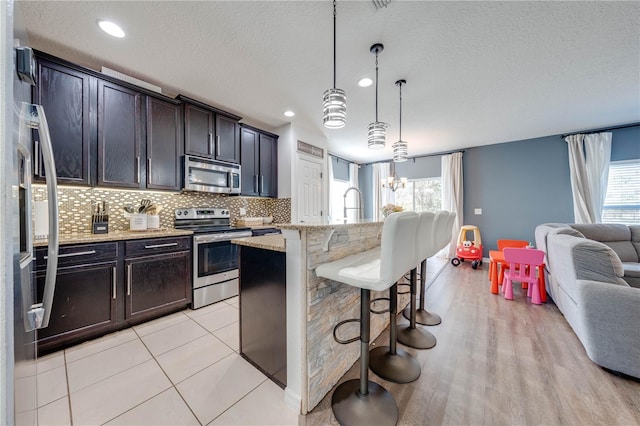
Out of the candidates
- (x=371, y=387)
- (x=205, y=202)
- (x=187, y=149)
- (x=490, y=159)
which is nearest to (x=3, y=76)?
(x=371, y=387)

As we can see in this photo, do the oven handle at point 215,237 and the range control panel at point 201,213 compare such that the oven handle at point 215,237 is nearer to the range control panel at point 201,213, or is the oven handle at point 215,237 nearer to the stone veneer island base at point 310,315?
the range control panel at point 201,213

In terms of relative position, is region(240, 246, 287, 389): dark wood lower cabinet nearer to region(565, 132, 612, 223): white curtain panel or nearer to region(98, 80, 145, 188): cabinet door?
region(98, 80, 145, 188): cabinet door

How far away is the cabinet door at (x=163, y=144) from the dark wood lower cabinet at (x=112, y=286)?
770mm

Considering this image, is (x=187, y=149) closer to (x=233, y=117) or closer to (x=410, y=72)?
(x=233, y=117)

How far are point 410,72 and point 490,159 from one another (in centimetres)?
396

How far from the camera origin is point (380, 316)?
7.23ft

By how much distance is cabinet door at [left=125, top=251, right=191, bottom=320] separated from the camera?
2293 millimetres

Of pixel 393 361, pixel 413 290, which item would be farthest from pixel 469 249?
pixel 393 361

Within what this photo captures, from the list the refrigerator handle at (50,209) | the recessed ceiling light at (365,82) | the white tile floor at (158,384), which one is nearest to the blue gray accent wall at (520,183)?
the recessed ceiling light at (365,82)

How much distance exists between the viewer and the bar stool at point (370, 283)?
45.6 inches

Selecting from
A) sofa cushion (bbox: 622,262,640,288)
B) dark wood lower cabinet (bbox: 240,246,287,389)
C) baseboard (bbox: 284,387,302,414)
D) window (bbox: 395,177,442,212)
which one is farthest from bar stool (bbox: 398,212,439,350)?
window (bbox: 395,177,442,212)

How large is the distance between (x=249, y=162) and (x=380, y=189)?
4136 mm

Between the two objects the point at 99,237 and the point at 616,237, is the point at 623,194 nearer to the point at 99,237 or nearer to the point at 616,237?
the point at 616,237

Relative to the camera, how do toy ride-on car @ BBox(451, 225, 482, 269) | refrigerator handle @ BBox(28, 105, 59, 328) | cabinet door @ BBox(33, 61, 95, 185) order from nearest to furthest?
refrigerator handle @ BBox(28, 105, 59, 328) < cabinet door @ BBox(33, 61, 95, 185) < toy ride-on car @ BBox(451, 225, 482, 269)
